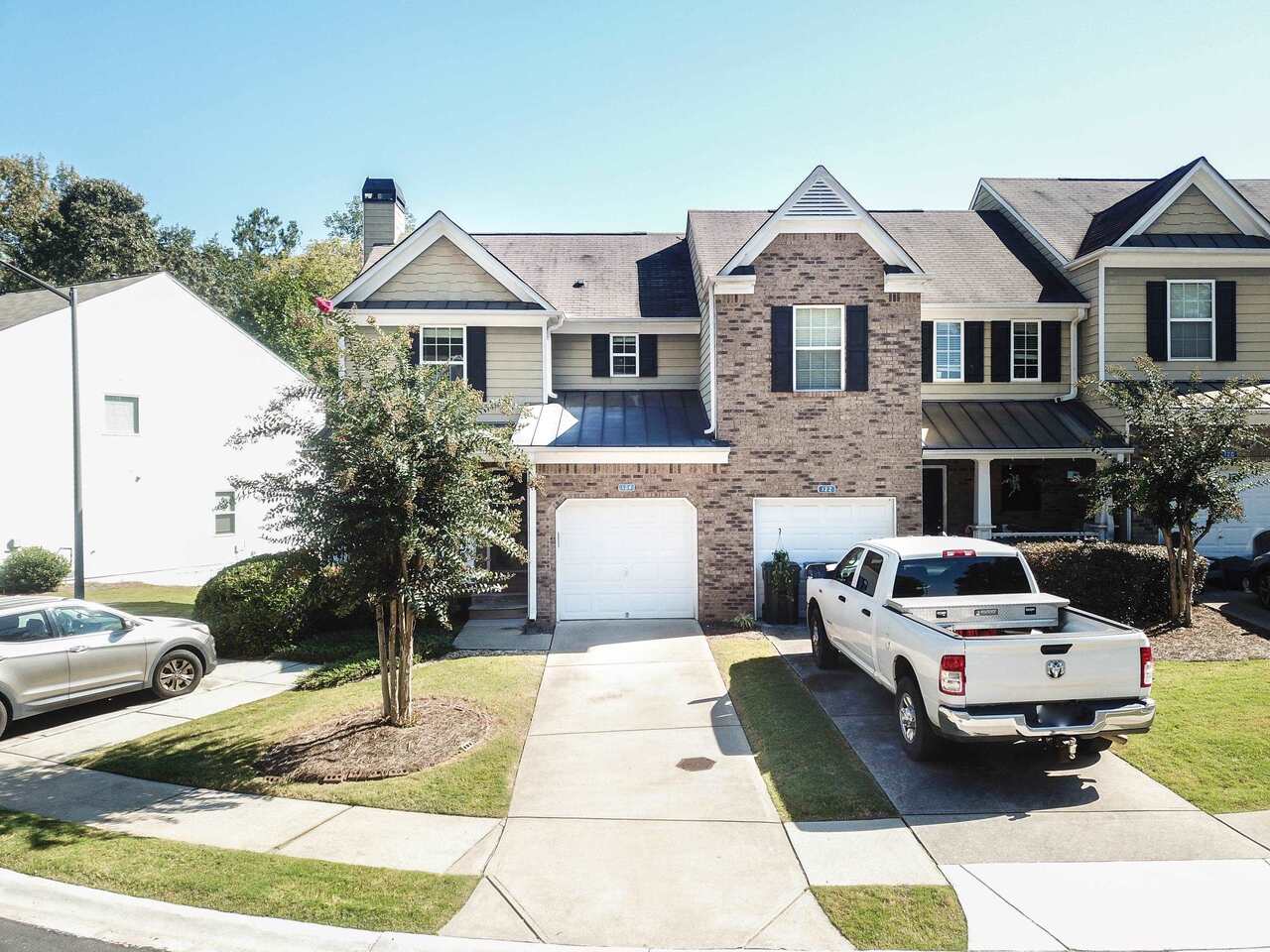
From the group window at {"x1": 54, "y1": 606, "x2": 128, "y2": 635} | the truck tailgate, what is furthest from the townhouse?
the truck tailgate

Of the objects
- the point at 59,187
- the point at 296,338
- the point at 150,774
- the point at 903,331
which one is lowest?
the point at 150,774

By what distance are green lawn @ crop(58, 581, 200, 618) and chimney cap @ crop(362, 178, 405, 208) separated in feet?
35.3

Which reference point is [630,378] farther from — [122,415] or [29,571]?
[29,571]

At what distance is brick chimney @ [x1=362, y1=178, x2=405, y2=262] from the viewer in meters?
19.3

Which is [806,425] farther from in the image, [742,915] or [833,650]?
[742,915]

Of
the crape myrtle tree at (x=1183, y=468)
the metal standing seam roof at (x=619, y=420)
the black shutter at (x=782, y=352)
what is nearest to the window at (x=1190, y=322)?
the crape myrtle tree at (x=1183, y=468)

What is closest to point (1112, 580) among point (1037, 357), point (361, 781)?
point (1037, 357)

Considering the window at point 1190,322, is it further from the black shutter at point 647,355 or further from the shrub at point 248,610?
the shrub at point 248,610

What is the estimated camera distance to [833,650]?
1063 cm

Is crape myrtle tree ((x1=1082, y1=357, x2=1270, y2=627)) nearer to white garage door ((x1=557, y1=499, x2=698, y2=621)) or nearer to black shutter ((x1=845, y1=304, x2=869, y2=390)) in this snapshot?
black shutter ((x1=845, y1=304, x2=869, y2=390))

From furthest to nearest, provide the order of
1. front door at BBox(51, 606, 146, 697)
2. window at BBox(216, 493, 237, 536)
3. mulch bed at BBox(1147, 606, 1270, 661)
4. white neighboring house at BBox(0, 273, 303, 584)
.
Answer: window at BBox(216, 493, 237, 536) → white neighboring house at BBox(0, 273, 303, 584) → mulch bed at BBox(1147, 606, 1270, 661) → front door at BBox(51, 606, 146, 697)

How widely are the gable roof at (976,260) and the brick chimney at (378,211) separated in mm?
13011

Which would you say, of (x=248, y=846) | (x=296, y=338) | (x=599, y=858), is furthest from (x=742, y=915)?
(x=296, y=338)

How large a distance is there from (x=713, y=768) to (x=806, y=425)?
8.40m
